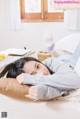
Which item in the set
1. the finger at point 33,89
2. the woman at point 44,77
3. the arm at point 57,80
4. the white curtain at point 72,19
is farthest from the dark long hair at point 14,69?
the white curtain at point 72,19

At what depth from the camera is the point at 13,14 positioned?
348cm

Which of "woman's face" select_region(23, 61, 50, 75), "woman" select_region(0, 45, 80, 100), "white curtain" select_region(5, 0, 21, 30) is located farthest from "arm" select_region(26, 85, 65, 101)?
"white curtain" select_region(5, 0, 21, 30)

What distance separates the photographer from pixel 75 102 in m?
1.31

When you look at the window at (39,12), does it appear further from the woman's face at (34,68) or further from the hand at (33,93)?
the hand at (33,93)

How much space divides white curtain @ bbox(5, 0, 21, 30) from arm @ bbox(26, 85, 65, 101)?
2.36 meters

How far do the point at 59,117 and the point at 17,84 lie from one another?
30cm

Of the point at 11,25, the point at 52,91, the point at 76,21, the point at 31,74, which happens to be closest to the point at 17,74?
the point at 31,74

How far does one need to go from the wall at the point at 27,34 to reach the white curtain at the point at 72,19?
0.58 ft

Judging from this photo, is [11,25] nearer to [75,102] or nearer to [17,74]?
[17,74]

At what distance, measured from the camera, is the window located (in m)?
3.48

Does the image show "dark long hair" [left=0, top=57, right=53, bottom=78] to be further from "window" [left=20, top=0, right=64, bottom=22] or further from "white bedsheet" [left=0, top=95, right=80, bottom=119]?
"window" [left=20, top=0, right=64, bottom=22]

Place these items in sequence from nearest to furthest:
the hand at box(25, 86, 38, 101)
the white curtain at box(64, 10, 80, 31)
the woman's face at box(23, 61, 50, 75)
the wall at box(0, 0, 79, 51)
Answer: the hand at box(25, 86, 38, 101)
the woman's face at box(23, 61, 50, 75)
the white curtain at box(64, 10, 80, 31)
the wall at box(0, 0, 79, 51)

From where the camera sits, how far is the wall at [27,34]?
3.44 metres

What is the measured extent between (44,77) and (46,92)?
106 millimetres
